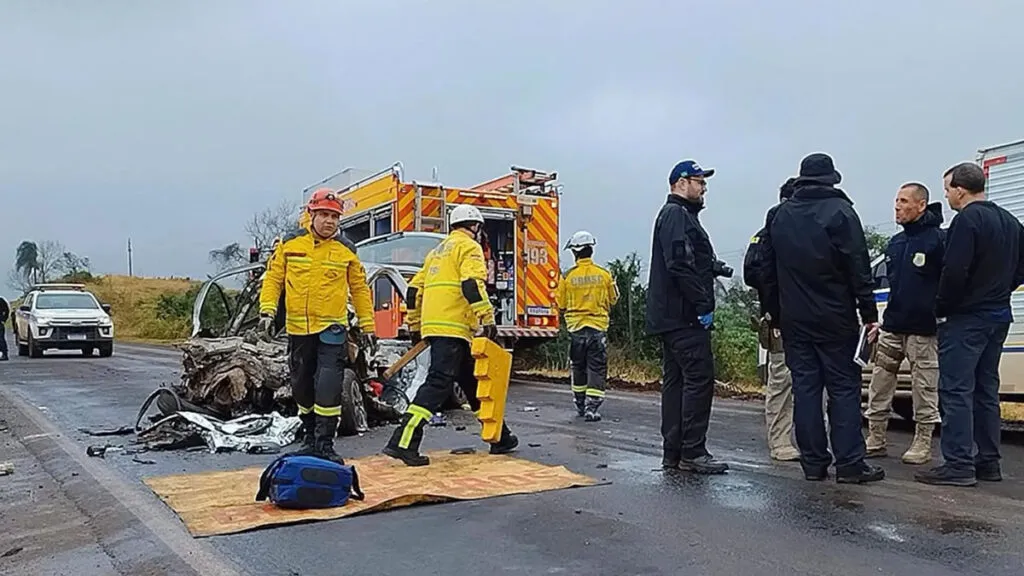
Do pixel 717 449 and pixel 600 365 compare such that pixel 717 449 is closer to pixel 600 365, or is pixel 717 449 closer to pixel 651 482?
pixel 651 482

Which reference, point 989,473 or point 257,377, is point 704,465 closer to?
point 989,473

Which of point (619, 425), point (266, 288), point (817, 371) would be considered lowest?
point (619, 425)

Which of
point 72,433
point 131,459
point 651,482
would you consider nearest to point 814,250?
point 651,482

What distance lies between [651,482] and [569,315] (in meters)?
4.21

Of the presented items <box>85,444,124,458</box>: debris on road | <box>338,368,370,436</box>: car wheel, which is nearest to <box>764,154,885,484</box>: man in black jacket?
<box>338,368,370,436</box>: car wheel

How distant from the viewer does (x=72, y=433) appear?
29.6 ft

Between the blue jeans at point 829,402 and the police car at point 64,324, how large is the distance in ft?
66.9

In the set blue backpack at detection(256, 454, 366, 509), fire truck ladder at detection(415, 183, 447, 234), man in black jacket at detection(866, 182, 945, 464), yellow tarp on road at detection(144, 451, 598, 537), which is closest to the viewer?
yellow tarp on road at detection(144, 451, 598, 537)

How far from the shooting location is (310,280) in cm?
702

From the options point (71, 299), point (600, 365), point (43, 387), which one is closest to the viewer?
point (600, 365)

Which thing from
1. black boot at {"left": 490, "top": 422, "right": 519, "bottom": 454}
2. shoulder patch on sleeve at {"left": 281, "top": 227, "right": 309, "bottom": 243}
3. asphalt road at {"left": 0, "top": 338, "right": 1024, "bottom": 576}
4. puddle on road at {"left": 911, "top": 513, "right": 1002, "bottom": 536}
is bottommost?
asphalt road at {"left": 0, "top": 338, "right": 1024, "bottom": 576}

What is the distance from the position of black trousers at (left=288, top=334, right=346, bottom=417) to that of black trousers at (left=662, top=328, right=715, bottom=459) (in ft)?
7.85

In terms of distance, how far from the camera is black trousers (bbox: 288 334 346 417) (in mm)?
6941

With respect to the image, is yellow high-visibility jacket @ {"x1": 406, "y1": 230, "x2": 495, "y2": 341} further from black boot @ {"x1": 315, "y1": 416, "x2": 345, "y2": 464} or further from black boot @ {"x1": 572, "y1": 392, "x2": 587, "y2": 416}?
black boot @ {"x1": 572, "y1": 392, "x2": 587, "y2": 416}
